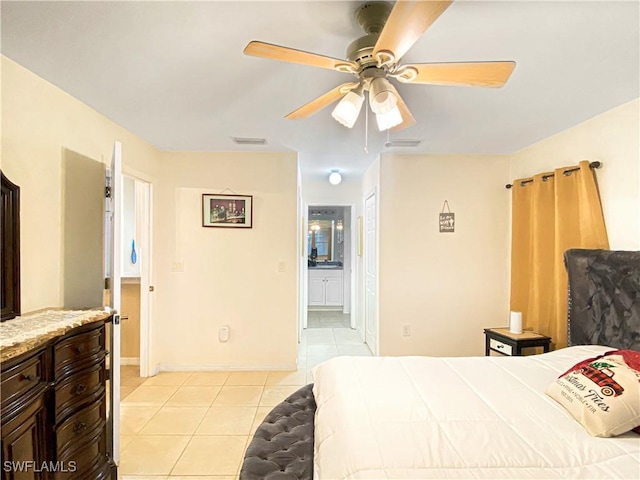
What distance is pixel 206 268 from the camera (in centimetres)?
356

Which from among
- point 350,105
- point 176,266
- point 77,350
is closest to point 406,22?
point 350,105

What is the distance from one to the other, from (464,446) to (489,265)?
111 inches

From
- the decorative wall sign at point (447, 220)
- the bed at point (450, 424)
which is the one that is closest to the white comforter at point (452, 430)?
the bed at point (450, 424)

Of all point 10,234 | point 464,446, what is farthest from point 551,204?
point 10,234

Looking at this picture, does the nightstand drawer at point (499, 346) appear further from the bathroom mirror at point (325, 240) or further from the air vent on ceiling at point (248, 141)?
the bathroom mirror at point (325, 240)

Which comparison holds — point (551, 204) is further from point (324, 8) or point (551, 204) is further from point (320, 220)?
point (320, 220)

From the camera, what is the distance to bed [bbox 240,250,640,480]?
109cm

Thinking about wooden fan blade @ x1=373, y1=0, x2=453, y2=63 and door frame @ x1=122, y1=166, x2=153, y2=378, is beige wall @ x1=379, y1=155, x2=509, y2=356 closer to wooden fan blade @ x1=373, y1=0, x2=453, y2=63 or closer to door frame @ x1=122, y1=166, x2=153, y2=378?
door frame @ x1=122, y1=166, x2=153, y2=378

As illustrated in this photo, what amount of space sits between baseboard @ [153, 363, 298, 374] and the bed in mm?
1765

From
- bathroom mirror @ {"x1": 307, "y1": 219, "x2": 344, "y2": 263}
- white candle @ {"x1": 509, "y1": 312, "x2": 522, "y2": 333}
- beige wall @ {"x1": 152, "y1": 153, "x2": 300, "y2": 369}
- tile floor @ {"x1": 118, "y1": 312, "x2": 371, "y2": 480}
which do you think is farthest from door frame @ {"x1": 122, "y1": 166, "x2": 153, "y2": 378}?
bathroom mirror @ {"x1": 307, "y1": 219, "x2": 344, "y2": 263}

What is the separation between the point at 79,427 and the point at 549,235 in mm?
3556

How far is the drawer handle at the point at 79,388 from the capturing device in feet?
5.39

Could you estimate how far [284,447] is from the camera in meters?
1.41

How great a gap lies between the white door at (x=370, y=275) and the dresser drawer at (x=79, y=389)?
8.64ft
